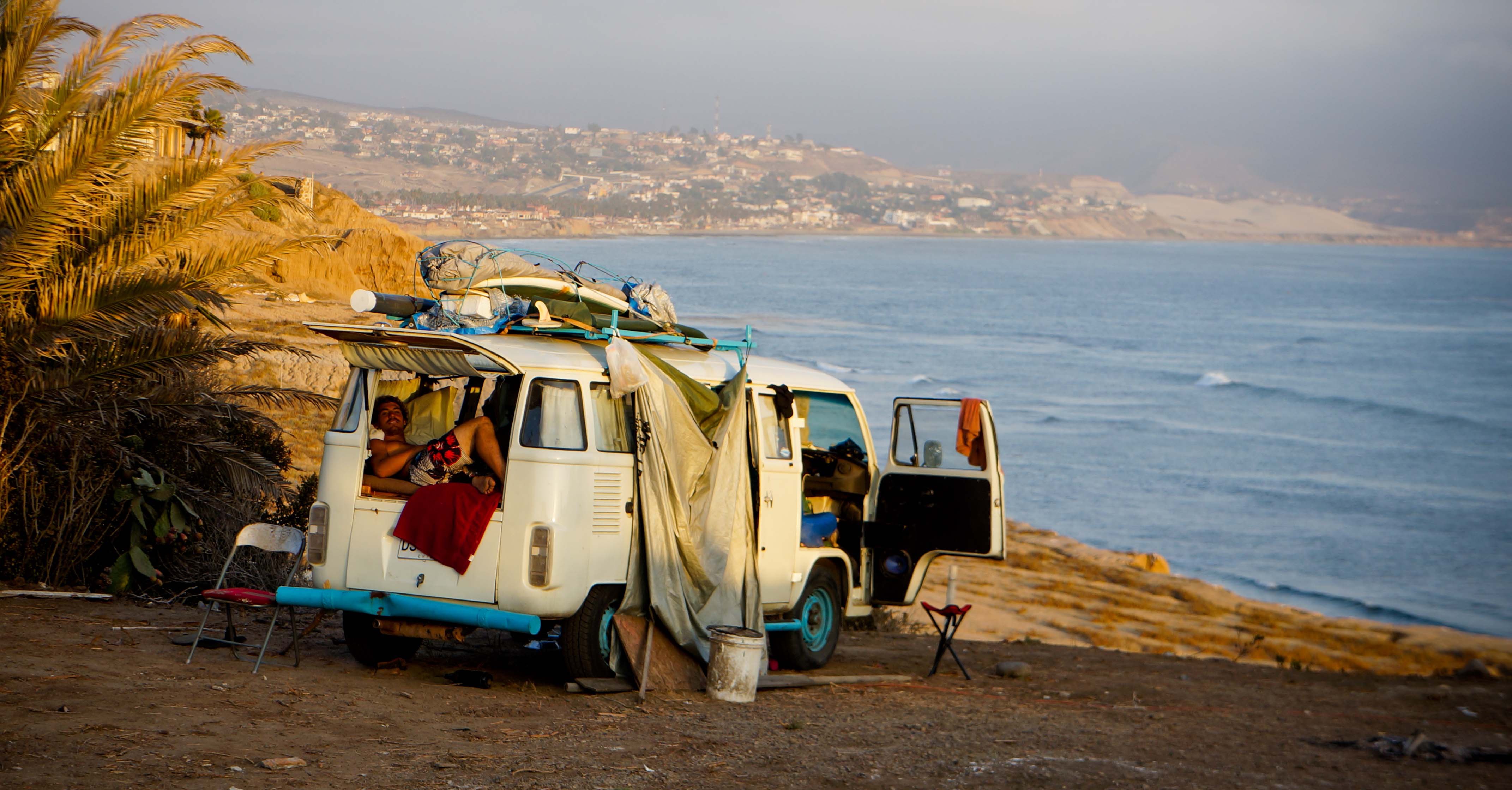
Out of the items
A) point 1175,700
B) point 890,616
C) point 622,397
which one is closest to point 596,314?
point 622,397

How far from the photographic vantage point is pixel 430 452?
7.76 m

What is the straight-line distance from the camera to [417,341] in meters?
7.53

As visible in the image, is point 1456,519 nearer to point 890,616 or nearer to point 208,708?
point 890,616

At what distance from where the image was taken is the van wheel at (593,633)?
7.73 m

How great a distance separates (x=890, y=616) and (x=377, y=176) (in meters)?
26.2

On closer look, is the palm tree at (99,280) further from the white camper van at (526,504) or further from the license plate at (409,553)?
the license plate at (409,553)

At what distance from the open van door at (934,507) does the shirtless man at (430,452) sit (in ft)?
12.1

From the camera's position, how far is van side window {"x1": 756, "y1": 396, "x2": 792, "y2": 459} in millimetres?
9148

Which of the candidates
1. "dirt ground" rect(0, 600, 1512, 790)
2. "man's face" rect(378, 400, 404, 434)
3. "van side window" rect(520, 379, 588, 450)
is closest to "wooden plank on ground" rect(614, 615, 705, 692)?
"dirt ground" rect(0, 600, 1512, 790)

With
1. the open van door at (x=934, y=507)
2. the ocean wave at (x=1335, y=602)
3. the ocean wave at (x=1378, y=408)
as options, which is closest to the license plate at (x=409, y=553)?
the open van door at (x=934, y=507)

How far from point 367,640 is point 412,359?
2.11m

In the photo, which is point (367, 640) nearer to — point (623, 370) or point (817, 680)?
point (623, 370)

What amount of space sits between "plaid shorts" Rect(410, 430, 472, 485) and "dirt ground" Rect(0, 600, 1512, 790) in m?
1.30

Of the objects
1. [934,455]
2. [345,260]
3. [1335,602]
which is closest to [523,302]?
[934,455]
